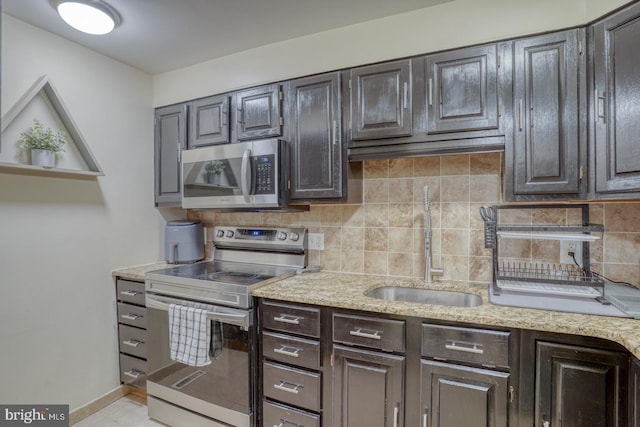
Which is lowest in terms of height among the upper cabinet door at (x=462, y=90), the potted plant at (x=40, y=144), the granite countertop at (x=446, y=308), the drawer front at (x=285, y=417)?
the drawer front at (x=285, y=417)

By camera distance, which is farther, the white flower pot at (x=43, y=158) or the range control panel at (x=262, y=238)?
the range control panel at (x=262, y=238)

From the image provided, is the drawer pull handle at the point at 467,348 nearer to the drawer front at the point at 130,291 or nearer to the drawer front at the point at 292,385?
the drawer front at the point at 292,385

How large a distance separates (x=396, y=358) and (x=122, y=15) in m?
2.31

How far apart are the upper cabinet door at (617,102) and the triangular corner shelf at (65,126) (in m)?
2.79

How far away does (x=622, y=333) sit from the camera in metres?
1.11

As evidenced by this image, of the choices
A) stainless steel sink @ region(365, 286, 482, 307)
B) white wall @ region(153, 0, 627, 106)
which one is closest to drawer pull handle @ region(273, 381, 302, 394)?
stainless steel sink @ region(365, 286, 482, 307)

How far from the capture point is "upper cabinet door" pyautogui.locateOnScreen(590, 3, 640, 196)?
4.25ft

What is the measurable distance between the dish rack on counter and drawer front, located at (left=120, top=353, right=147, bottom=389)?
7.59ft

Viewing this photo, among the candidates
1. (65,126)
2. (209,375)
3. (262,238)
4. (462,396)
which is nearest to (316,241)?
(262,238)

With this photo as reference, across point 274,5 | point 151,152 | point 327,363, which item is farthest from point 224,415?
point 274,5

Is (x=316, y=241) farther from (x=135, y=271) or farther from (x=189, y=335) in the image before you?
(x=135, y=271)

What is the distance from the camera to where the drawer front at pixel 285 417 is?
1.62 metres

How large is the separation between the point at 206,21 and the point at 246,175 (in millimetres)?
918

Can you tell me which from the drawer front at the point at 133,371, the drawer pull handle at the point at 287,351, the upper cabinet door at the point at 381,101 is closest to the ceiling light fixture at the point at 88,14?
the upper cabinet door at the point at 381,101
